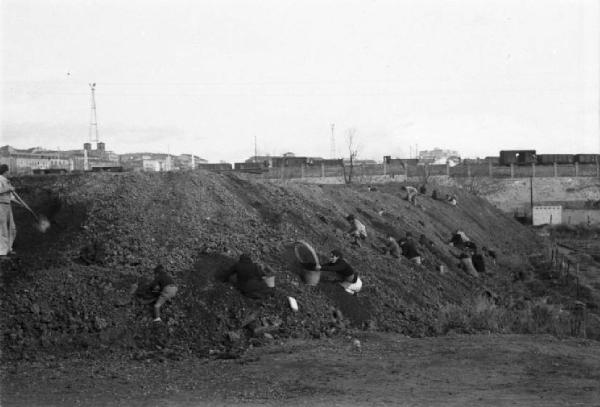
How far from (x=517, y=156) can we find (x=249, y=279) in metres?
57.6

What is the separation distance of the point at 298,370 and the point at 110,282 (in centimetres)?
441

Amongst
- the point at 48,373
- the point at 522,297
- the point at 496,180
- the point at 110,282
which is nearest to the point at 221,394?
the point at 48,373

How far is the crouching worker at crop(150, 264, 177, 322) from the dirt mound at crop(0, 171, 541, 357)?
0.24 metres

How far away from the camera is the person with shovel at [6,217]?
13206mm

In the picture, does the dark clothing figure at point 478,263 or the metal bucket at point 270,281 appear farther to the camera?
the dark clothing figure at point 478,263

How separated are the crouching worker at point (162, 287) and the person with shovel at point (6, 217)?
338cm

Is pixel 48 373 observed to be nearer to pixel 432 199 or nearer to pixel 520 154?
pixel 432 199

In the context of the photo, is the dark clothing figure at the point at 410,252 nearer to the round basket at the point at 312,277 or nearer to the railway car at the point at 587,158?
the round basket at the point at 312,277

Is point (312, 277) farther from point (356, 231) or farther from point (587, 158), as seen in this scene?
point (587, 158)

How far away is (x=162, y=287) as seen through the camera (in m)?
12.2

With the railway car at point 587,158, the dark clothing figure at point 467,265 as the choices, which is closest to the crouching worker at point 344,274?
the dark clothing figure at point 467,265

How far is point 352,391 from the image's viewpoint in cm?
901

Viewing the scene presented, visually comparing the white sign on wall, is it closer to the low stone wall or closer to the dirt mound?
the low stone wall

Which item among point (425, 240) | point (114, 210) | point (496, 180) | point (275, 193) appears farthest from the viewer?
point (496, 180)
